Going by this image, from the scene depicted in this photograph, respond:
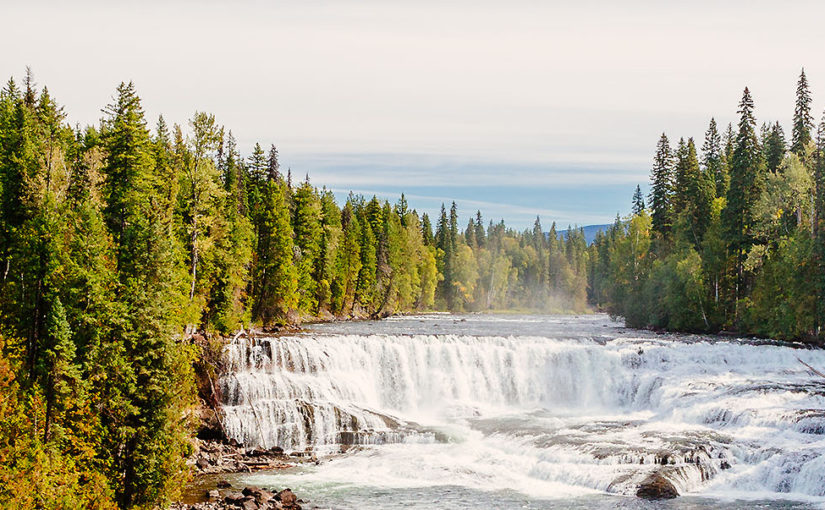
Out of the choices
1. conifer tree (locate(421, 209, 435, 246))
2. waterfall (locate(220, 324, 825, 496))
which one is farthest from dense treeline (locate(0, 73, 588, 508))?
conifer tree (locate(421, 209, 435, 246))

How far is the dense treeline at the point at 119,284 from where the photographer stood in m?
24.1

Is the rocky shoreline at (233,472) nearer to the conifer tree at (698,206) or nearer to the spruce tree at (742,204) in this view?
the spruce tree at (742,204)

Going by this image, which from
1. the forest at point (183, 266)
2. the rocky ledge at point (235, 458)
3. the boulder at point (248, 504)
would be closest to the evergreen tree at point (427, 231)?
the forest at point (183, 266)

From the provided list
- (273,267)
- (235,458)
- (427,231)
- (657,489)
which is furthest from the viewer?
(427,231)

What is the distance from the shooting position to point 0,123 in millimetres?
43844

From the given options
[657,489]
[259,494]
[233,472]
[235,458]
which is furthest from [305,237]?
[657,489]

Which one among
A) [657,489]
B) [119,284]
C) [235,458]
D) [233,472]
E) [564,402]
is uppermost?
[119,284]

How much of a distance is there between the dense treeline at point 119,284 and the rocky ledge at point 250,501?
5.40 feet

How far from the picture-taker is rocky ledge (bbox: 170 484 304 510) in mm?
24547

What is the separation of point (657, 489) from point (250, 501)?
14.5 m

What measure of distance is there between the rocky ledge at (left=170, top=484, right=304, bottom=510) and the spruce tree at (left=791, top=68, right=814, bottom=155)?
6263cm

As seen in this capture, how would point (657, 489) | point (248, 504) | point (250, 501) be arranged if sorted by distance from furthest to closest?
point (657, 489)
point (250, 501)
point (248, 504)

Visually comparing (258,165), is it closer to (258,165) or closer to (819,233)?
(258,165)

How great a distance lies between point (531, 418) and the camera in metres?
39.4
